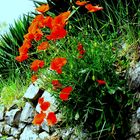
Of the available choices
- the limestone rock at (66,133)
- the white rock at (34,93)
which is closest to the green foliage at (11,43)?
the white rock at (34,93)

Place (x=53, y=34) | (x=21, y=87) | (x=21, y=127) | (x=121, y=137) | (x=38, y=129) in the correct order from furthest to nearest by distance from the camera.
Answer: (x=21, y=87)
(x=21, y=127)
(x=38, y=129)
(x=121, y=137)
(x=53, y=34)

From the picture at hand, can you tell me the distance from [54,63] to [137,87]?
0.95 meters

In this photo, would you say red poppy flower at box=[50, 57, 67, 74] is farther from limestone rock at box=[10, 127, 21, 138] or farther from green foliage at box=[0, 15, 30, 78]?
green foliage at box=[0, 15, 30, 78]

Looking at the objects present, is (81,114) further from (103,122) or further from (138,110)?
(138,110)

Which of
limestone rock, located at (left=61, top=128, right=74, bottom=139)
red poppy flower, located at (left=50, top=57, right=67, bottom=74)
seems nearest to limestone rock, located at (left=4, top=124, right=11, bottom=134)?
limestone rock, located at (left=61, top=128, right=74, bottom=139)

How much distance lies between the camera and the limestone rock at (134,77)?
16.8 ft

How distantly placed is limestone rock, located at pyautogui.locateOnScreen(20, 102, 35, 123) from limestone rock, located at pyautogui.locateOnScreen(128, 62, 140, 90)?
69.5 inches

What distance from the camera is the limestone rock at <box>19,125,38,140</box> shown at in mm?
6179

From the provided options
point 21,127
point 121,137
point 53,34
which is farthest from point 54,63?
point 21,127

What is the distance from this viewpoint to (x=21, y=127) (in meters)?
6.62

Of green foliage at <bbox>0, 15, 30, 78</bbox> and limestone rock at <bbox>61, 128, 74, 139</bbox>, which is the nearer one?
limestone rock at <bbox>61, 128, 74, 139</bbox>

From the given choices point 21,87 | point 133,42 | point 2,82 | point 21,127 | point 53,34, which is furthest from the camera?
point 2,82

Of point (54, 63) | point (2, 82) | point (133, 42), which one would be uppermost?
point (54, 63)

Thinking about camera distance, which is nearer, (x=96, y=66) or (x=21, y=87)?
(x=96, y=66)
